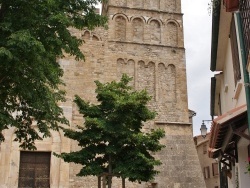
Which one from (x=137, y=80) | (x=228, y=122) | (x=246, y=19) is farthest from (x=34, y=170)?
(x=246, y=19)

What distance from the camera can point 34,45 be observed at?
7293 mm

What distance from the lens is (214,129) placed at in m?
6.80

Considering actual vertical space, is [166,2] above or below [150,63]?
above

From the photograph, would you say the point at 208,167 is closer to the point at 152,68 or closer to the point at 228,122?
the point at 152,68

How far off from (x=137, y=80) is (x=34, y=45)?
48.8 feet

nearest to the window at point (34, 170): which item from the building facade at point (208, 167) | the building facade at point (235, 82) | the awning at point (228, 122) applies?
the building facade at point (235, 82)

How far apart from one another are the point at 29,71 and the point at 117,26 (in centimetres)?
1527

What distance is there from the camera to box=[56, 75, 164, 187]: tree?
37.2ft

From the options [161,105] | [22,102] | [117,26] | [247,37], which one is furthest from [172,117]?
[247,37]

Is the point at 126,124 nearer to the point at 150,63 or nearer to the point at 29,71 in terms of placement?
the point at 29,71

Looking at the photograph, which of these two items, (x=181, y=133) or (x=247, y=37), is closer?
(x=247, y=37)

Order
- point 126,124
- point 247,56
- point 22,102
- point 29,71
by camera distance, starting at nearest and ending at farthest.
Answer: point 247,56
point 29,71
point 22,102
point 126,124

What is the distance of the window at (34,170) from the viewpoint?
1869cm

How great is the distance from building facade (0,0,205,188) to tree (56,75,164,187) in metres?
7.85
